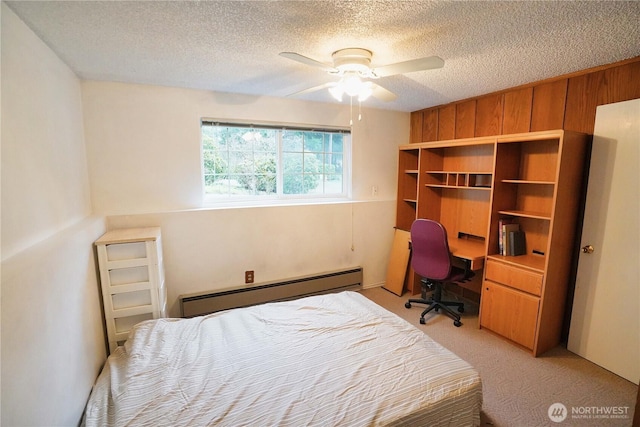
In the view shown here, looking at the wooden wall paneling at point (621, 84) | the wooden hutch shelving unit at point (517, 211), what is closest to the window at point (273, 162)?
the wooden hutch shelving unit at point (517, 211)

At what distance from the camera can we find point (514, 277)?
2473mm

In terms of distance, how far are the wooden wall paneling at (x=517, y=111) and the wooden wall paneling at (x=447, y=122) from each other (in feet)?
1.87

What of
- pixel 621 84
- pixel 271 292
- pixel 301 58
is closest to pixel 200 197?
pixel 271 292

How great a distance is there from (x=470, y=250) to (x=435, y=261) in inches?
15.4

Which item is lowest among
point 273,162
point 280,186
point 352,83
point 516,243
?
point 516,243

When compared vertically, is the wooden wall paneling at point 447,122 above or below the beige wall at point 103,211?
above

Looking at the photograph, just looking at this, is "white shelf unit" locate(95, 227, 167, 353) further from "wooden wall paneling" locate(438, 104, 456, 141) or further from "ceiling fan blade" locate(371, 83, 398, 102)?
"wooden wall paneling" locate(438, 104, 456, 141)

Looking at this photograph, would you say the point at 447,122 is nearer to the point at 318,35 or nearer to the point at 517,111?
the point at 517,111

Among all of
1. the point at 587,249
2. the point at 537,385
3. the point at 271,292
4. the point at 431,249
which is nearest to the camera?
the point at 537,385

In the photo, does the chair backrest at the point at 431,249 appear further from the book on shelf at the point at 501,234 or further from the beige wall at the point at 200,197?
the beige wall at the point at 200,197

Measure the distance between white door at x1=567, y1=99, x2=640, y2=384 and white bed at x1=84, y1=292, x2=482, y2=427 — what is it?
149 centimetres

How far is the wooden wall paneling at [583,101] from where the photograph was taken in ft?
7.32

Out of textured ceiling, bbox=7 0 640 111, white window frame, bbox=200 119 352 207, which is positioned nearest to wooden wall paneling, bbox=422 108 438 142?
white window frame, bbox=200 119 352 207

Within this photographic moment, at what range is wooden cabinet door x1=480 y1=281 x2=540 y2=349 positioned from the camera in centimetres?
236
